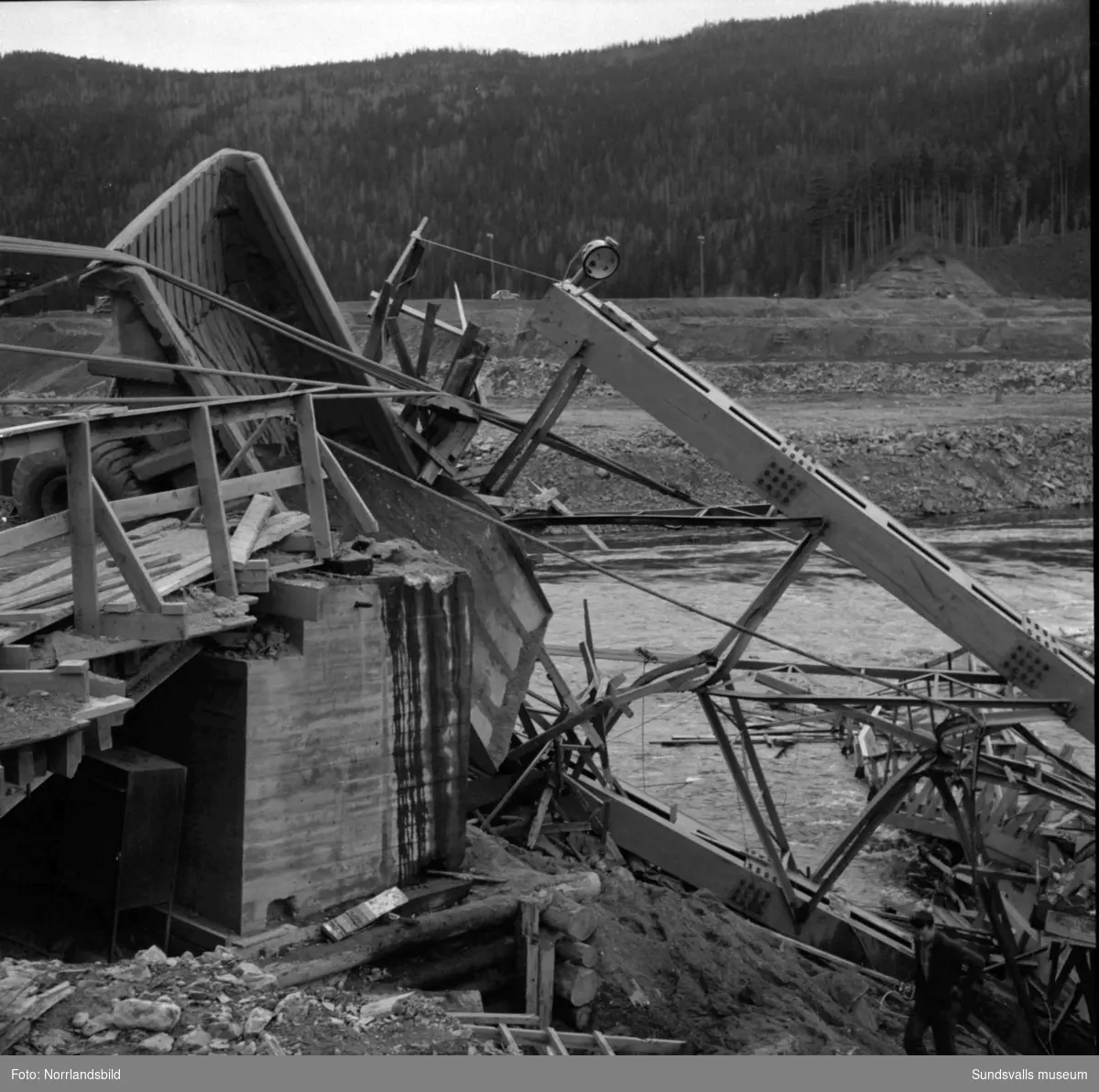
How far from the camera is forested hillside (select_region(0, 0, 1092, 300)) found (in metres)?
47.0

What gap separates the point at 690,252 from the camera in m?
67.6

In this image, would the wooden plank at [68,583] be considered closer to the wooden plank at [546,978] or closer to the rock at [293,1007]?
the rock at [293,1007]

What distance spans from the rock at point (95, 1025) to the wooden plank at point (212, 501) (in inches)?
88.6

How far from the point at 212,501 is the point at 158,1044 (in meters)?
2.64

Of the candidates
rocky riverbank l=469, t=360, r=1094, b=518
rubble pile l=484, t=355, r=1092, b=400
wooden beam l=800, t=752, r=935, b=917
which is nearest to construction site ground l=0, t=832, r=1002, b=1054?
wooden beam l=800, t=752, r=935, b=917

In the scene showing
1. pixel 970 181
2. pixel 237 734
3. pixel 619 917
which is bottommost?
pixel 619 917

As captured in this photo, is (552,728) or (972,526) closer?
(552,728)

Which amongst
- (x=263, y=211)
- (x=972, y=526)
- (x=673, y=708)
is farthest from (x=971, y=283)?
(x=263, y=211)

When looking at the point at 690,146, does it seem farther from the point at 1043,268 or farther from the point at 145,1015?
the point at 145,1015

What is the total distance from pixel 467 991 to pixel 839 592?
2070cm

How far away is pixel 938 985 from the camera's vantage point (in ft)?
26.6

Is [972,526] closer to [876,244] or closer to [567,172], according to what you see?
[567,172]

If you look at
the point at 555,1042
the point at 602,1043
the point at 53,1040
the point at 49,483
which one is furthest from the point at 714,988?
the point at 49,483

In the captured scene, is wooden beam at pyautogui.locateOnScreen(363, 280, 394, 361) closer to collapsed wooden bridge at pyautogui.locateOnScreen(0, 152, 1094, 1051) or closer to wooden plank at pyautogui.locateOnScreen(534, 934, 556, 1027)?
collapsed wooden bridge at pyautogui.locateOnScreen(0, 152, 1094, 1051)
